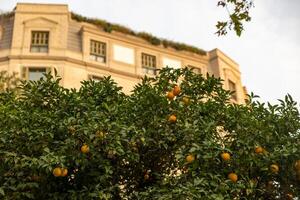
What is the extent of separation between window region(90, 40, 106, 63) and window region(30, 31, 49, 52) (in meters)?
2.68

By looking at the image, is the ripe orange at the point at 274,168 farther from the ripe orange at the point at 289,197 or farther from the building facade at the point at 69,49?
the building facade at the point at 69,49

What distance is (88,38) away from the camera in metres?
28.3

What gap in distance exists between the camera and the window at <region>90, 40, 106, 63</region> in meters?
28.1

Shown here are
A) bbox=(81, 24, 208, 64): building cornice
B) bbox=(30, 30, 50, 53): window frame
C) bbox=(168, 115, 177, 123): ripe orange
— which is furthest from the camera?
bbox=(81, 24, 208, 64): building cornice

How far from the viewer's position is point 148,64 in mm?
29859

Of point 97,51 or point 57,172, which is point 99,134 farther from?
point 97,51

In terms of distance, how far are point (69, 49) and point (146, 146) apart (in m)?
19.8

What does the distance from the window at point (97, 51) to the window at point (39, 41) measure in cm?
268

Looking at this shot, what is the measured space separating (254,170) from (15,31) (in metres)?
22.2

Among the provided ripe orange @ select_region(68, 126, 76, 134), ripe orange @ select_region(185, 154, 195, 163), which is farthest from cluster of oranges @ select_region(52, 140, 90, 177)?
ripe orange @ select_region(185, 154, 195, 163)

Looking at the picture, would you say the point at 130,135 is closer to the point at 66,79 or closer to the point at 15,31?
the point at 66,79

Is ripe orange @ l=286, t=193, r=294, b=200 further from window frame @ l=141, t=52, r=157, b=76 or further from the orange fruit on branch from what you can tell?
window frame @ l=141, t=52, r=157, b=76

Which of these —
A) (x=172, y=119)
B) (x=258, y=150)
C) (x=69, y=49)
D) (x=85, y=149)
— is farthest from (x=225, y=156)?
(x=69, y=49)

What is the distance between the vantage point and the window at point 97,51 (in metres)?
28.1
